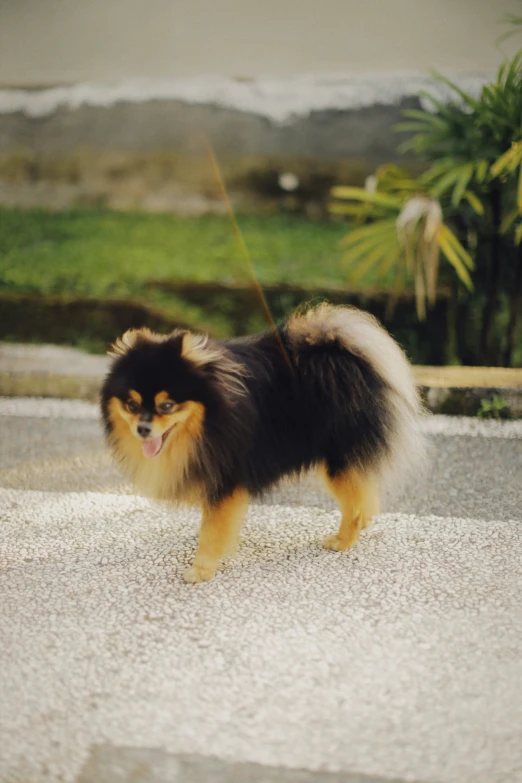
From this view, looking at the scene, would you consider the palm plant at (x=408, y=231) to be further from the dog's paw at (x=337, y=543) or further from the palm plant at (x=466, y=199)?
the dog's paw at (x=337, y=543)

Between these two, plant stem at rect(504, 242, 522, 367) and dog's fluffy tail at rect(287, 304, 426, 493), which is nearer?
dog's fluffy tail at rect(287, 304, 426, 493)

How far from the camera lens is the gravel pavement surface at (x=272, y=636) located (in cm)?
166

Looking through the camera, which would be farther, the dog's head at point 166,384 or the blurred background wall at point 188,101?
the blurred background wall at point 188,101

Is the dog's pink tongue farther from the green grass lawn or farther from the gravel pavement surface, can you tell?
the green grass lawn

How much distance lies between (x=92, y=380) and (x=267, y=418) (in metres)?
2.11

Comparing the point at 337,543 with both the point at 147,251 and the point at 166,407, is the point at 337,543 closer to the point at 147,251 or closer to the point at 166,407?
the point at 166,407

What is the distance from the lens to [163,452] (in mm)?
2346

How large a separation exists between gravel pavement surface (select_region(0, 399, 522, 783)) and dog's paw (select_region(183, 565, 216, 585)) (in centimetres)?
3

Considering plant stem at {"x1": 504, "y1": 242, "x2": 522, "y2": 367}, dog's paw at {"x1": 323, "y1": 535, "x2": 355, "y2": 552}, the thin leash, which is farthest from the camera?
the thin leash

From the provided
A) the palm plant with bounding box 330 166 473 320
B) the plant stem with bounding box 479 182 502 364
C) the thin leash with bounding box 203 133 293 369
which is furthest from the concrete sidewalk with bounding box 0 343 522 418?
the thin leash with bounding box 203 133 293 369

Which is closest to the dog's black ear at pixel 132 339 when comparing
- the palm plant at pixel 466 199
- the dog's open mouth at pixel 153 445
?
the dog's open mouth at pixel 153 445

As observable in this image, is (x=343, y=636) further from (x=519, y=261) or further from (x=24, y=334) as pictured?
(x=24, y=334)

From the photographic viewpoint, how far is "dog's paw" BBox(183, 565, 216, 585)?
2398 mm

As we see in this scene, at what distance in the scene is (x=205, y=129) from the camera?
5984 mm
